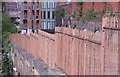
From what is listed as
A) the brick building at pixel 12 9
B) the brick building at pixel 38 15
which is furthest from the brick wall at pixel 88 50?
the brick building at pixel 12 9

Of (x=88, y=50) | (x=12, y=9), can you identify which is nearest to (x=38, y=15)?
(x=12, y=9)

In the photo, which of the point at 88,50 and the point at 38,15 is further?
the point at 38,15

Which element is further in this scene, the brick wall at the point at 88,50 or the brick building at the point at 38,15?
the brick building at the point at 38,15

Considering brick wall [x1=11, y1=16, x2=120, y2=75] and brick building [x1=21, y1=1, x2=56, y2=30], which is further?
brick building [x1=21, y1=1, x2=56, y2=30]

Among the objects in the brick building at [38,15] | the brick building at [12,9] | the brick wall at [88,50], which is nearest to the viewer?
the brick wall at [88,50]

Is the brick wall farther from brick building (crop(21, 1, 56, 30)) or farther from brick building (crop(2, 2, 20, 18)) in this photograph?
brick building (crop(2, 2, 20, 18))

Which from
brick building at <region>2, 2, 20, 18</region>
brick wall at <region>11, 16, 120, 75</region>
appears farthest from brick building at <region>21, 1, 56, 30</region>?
brick wall at <region>11, 16, 120, 75</region>

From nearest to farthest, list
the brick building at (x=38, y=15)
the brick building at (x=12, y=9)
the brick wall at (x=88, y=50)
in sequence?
1. the brick wall at (x=88, y=50)
2. the brick building at (x=38, y=15)
3. the brick building at (x=12, y=9)

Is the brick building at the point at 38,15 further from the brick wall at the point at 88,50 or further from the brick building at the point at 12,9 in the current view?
the brick wall at the point at 88,50

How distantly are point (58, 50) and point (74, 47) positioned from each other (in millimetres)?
1083

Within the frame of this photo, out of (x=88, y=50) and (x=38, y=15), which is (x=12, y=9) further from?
(x=88, y=50)

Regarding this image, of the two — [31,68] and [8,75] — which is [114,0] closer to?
[8,75]

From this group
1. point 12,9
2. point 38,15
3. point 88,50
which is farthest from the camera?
point 12,9

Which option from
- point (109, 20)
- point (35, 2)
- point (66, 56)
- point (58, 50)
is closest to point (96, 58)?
point (109, 20)
